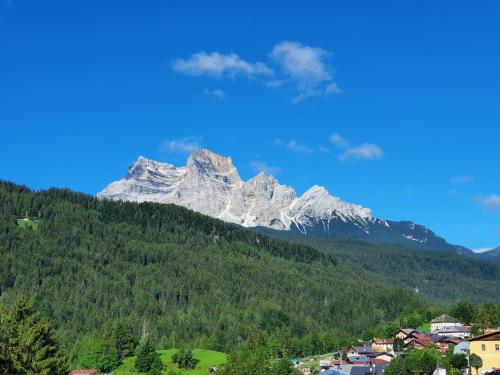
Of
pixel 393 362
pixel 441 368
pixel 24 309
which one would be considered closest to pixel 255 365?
pixel 393 362

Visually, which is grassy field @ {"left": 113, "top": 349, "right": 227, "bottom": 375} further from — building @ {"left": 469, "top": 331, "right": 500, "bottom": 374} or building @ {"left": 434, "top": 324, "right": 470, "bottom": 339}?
building @ {"left": 469, "top": 331, "right": 500, "bottom": 374}

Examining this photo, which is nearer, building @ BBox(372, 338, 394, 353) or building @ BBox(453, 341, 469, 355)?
building @ BBox(453, 341, 469, 355)

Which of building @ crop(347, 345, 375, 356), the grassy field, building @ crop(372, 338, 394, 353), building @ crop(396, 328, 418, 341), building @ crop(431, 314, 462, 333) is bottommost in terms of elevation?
the grassy field

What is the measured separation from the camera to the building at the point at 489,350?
99.2m

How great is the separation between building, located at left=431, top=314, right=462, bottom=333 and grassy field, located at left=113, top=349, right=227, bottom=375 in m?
56.2

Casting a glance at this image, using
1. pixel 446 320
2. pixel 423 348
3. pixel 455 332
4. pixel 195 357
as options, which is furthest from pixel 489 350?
pixel 195 357

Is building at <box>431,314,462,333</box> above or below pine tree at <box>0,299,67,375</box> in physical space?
above

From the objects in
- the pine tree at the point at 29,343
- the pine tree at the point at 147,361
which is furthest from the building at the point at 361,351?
the pine tree at the point at 29,343

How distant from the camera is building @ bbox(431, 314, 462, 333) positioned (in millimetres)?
183275

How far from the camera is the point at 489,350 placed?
9981 cm

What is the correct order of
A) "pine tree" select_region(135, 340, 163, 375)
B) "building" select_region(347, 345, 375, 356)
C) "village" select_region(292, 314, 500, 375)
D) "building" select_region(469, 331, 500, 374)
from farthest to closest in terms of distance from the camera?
1. "pine tree" select_region(135, 340, 163, 375)
2. "building" select_region(347, 345, 375, 356)
3. "village" select_region(292, 314, 500, 375)
4. "building" select_region(469, 331, 500, 374)

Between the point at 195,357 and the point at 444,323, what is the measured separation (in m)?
66.3

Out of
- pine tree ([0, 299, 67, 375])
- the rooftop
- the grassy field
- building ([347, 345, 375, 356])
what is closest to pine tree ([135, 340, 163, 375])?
the grassy field

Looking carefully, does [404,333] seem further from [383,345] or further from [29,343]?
[29,343]
